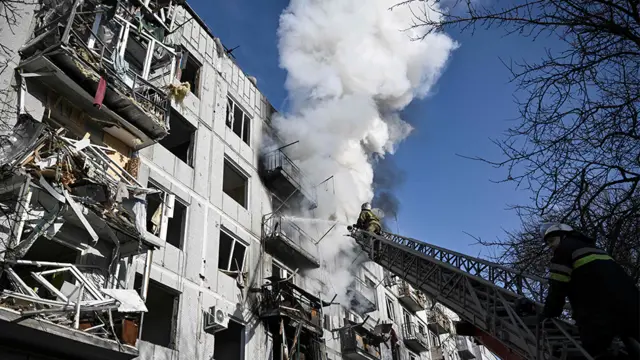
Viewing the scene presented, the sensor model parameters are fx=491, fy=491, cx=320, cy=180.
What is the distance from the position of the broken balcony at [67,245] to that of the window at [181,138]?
174 inches

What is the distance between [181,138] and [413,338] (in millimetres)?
17729

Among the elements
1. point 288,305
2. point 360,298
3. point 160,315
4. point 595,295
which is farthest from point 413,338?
point 595,295

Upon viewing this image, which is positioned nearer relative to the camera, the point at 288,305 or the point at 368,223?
the point at 288,305

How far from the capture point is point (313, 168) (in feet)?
75.5

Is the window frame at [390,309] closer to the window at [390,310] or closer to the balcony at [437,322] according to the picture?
the window at [390,310]

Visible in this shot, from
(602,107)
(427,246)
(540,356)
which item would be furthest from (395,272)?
(602,107)

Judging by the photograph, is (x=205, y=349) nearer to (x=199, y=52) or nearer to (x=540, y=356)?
(x=540, y=356)

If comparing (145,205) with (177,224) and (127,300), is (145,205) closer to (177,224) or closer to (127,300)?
(127,300)

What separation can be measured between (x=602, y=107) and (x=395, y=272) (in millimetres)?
8450

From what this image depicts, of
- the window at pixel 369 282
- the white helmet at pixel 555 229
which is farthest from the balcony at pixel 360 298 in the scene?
the white helmet at pixel 555 229

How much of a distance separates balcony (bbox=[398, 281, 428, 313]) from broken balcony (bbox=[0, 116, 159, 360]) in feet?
66.5

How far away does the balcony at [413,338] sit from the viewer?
26.7 meters

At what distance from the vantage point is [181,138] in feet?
52.5

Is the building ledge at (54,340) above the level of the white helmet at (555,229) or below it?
below
